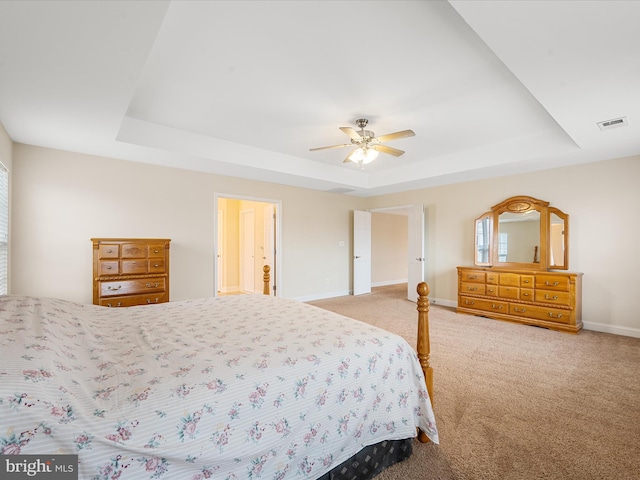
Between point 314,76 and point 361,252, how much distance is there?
4.85 meters

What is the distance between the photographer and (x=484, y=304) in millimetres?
4961

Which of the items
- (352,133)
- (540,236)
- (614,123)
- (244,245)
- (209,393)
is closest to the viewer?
(209,393)

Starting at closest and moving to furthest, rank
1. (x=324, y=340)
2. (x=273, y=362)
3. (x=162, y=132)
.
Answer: (x=273, y=362) → (x=324, y=340) → (x=162, y=132)

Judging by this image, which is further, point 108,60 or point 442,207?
point 442,207

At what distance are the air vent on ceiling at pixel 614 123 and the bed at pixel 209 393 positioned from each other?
2.76 m

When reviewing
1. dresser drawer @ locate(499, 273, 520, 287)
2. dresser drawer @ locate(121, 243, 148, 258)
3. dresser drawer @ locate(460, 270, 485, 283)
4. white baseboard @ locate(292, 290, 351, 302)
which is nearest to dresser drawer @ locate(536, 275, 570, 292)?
dresser drawer @ locate(499, 273, 520, 287)

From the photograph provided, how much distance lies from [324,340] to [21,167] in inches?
167

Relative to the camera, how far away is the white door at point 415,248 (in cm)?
605

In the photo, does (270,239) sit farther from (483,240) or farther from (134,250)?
(483,240)

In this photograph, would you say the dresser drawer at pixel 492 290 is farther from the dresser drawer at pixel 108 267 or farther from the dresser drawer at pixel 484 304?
the dresser drawer at pixel 108 267

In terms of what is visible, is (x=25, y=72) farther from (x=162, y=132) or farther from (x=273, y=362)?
(x=273, y=362)

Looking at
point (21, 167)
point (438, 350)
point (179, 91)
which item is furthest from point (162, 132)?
point (438, 350)

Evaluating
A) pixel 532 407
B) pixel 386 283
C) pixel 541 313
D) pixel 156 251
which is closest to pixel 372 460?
pixel 532 407

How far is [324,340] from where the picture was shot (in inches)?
65.1
